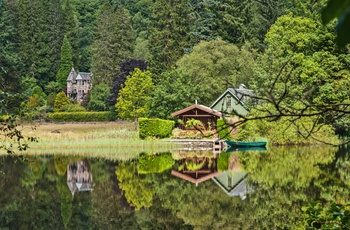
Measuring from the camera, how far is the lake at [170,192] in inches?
477

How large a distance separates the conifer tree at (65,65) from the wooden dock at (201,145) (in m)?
34.2

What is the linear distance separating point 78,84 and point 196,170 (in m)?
47.6

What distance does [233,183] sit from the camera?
17.2 metres

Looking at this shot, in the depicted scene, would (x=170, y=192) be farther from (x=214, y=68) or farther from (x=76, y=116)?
(x=76, y=116)

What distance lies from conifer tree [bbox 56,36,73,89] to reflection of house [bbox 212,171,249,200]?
49.1m

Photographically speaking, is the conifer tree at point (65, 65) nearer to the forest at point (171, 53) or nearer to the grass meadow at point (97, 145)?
the forest at point (171, 53)

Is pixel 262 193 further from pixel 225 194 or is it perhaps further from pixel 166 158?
pixel 166 158

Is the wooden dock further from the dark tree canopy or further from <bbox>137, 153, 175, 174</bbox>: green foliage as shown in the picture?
the dark tree canopy

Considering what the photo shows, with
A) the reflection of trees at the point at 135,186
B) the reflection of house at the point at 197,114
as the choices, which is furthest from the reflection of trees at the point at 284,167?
the reflection of house at the point at 197,114

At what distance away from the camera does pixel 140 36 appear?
7625 cm

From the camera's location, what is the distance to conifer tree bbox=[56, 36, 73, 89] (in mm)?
66000

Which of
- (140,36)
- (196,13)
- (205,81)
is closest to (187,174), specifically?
(205,81)

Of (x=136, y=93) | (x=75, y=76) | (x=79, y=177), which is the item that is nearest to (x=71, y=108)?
(x=75, y=76)

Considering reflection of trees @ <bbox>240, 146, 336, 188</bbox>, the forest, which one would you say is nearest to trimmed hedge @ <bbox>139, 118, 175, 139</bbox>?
the forest
